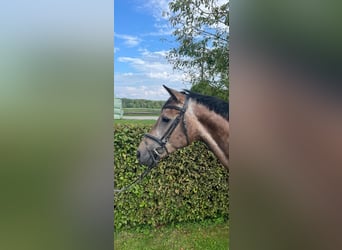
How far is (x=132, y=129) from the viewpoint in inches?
70.2

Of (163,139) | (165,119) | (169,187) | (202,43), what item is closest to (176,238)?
(169,187)

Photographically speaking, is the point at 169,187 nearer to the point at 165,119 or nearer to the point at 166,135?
the point at 166,135

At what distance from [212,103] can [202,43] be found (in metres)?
0.44

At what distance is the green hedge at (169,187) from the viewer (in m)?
1.80

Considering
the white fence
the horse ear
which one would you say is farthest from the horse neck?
the white fence

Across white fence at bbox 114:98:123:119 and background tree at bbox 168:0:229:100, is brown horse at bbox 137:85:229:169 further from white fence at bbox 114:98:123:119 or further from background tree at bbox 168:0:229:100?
white fence at bbox 114:98:123:119

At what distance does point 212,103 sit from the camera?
1758 millimetres

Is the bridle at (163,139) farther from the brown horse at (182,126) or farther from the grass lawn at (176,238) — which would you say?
the grass lawn at (176,238)

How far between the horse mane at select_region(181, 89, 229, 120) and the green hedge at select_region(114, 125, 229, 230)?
0.30 m

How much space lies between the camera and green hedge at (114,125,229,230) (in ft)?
5.89
